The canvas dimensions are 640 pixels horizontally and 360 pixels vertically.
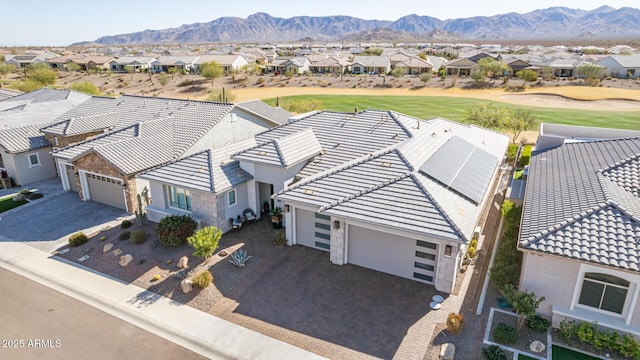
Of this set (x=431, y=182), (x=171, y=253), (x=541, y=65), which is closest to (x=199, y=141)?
(x=171, y=253)

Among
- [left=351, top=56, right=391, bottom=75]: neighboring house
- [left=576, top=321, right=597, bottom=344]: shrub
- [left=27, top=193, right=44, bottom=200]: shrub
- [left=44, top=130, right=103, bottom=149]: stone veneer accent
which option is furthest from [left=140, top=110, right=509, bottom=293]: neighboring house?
[left=351, top=56, right=391, bottom=75]: neighboring house

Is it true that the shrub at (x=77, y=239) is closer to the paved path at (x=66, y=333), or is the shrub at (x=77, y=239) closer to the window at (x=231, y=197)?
the paved path at (x=66, y=333)

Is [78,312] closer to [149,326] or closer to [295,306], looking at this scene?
[149,326]

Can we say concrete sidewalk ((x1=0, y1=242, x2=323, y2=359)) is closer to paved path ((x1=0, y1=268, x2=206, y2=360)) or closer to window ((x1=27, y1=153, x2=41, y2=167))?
paved path ((x1=0, y1=268, x2=206, y2=360))

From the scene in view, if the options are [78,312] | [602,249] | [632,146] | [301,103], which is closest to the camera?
[602,249]

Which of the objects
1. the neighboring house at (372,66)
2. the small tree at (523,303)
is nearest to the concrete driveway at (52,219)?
the small tree at (523,303)

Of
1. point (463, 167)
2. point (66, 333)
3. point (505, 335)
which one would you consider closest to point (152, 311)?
point (66, 333)
